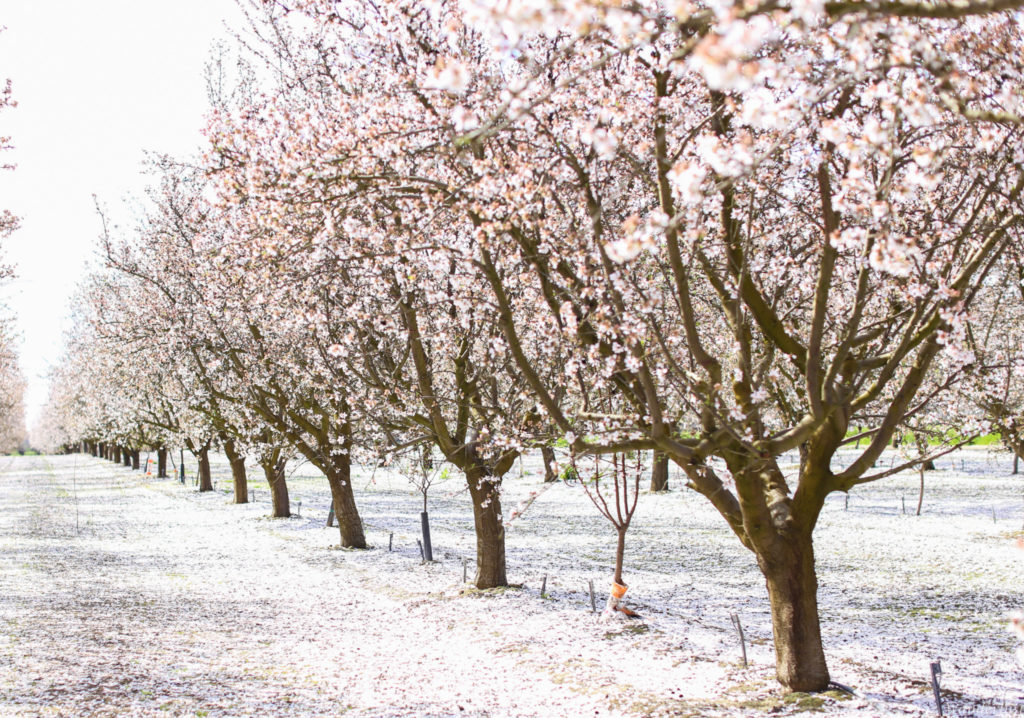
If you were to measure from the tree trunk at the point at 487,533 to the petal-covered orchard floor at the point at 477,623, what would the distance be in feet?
1.24

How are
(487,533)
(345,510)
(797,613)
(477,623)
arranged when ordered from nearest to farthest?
(797,613)
(477,623)
(487,533)
(345,510)

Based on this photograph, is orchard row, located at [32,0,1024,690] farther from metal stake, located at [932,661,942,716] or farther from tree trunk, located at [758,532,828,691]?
metal stake, located at [932,661,942,716]

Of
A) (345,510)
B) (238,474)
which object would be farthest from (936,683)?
(238,474)

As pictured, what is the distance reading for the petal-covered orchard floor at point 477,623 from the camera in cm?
795

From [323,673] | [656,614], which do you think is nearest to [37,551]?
[323,673]

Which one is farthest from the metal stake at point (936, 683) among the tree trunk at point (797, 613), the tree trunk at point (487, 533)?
the tree trunk at point (487, 533)

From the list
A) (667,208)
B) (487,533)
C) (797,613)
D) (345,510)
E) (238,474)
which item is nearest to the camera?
(667,208)

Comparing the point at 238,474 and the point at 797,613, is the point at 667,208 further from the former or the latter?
the point at 238,474

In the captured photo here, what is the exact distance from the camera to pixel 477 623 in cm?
1107

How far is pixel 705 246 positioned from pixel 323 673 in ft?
21.8

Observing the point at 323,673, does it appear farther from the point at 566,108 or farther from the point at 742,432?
the point at 566,108

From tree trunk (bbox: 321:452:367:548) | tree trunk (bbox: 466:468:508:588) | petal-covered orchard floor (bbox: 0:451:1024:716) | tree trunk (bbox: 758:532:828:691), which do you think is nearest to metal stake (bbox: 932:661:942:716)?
petal-covered orchard floor (bbox: 0:451:1024:716)

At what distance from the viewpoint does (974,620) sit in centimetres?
1128

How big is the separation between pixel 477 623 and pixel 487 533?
78.4 inches
